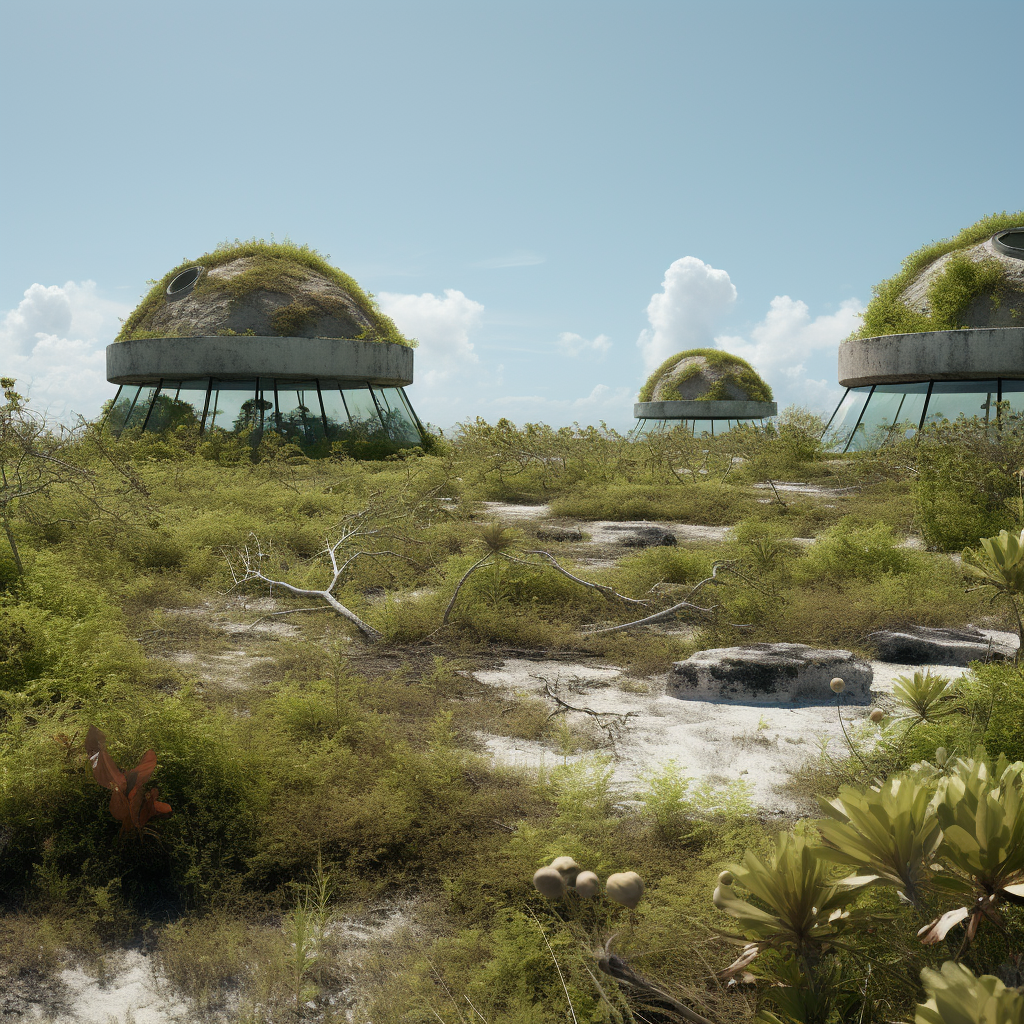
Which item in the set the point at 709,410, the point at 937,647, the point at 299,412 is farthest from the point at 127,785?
the point at 709,410

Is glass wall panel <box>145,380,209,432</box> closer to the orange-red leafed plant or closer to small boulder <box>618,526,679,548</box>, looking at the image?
small boulder <box>618,526,679,548</box>

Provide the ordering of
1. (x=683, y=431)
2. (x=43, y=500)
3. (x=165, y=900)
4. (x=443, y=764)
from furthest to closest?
(x=683, y=431), (x=43, y=500), (x=443, y=764), (x=165, y=900)

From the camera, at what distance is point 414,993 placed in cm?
226

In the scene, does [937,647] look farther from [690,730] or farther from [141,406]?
[141,406]

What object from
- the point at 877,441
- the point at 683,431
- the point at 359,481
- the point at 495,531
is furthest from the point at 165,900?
the point at 877,441

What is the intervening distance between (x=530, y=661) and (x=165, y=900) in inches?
119

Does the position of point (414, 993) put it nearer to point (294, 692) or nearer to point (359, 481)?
point (294, 692)

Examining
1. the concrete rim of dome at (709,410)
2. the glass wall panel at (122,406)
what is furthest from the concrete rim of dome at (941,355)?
the glass wall panel at (122,406)

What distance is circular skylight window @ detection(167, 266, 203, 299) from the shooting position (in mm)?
19828

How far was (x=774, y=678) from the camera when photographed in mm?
4895

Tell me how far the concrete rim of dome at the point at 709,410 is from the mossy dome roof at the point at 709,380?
0.83 feet

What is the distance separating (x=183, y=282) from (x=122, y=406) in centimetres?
359

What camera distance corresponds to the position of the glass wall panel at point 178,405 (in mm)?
18359

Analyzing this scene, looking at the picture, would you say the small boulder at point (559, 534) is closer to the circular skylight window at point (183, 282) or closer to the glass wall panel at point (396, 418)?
the glass wall panel at point (396, 418)
